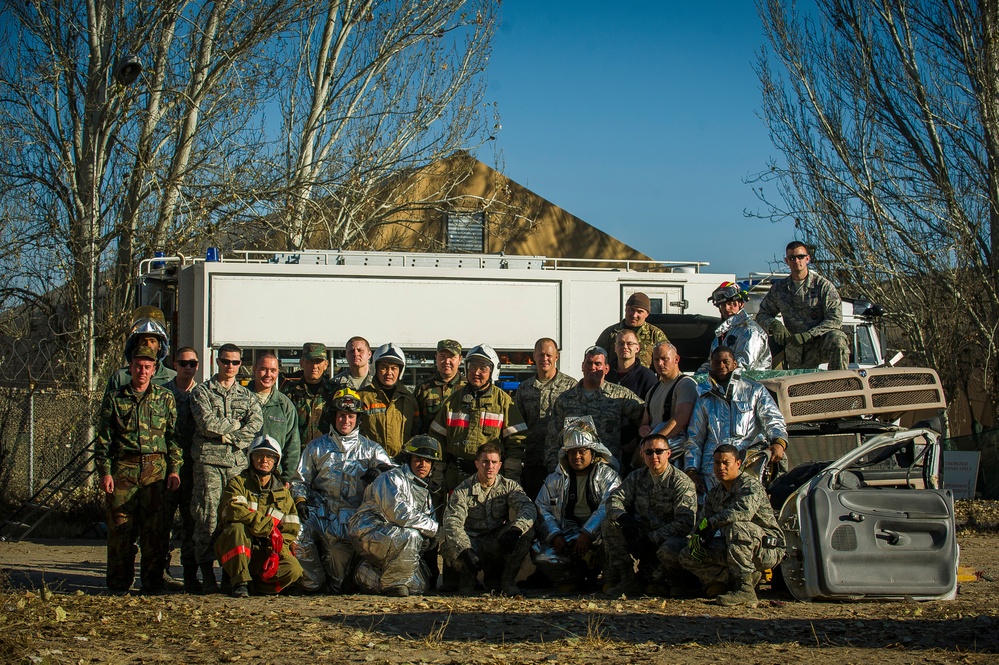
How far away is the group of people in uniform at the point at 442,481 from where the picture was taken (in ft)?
25.6

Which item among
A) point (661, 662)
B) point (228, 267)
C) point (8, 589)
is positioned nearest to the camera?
point (661, 662)

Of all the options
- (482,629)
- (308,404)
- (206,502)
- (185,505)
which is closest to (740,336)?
(308,404)

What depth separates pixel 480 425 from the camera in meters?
8.65

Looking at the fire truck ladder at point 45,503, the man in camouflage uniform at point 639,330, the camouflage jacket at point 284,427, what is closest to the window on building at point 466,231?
the fire truck ladder at point 45,503

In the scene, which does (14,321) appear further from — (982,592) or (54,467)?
(982,592)

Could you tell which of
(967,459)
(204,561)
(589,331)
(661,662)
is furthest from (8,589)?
(967,459)

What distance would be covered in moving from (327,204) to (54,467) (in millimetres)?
8645

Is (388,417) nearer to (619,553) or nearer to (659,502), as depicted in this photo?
(619,553)

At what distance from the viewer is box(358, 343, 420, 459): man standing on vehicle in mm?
8812

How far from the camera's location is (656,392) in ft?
28.8

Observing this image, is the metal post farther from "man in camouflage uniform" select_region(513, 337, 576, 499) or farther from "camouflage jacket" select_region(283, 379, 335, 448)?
"man in camouflage uniform" select_region(513, 337, 576, 499)

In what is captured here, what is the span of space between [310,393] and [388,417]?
2.84 ft

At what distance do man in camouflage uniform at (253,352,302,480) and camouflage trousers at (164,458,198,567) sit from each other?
27.8 inches

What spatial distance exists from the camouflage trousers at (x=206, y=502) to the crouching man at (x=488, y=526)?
1714mm
